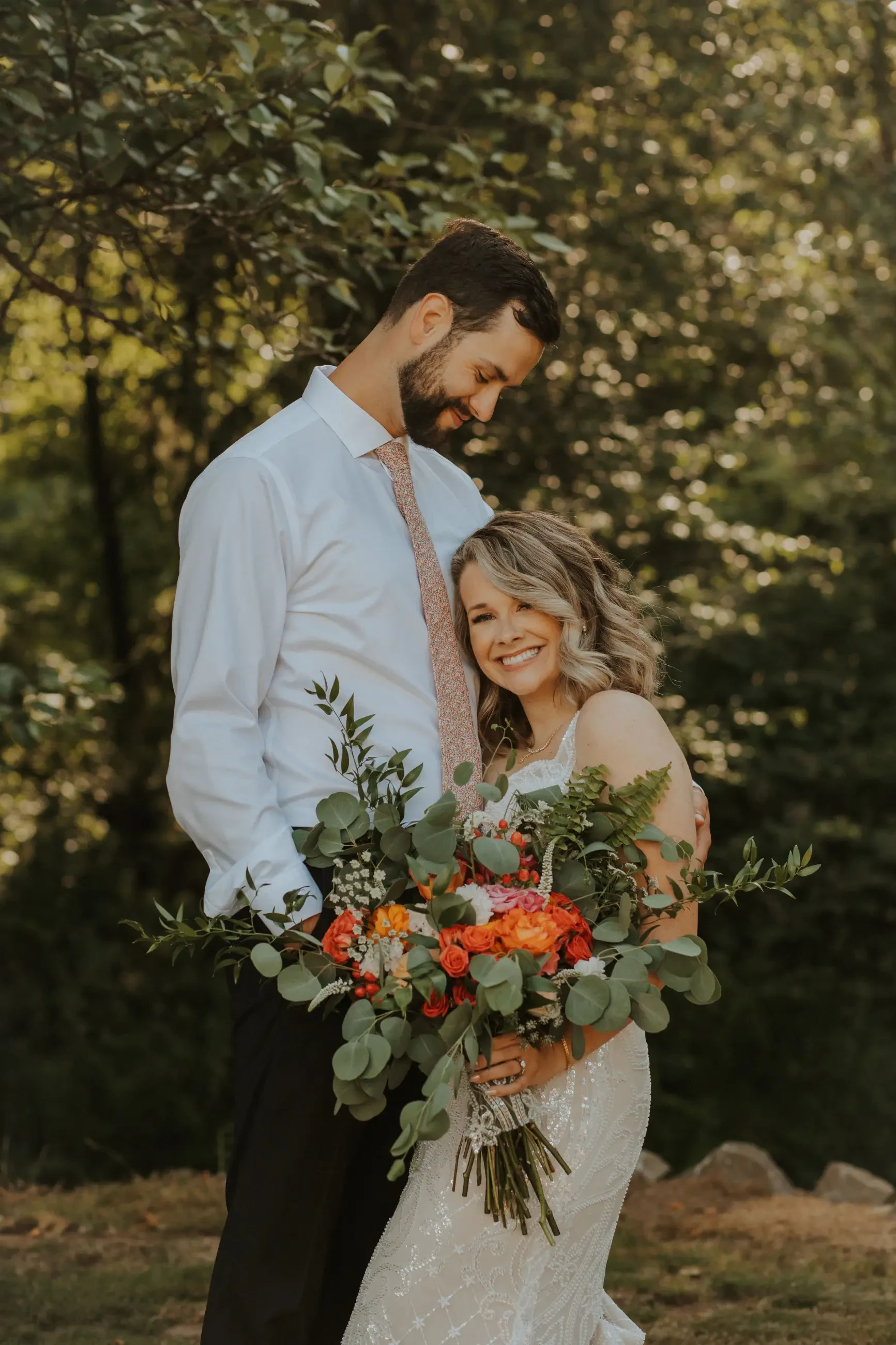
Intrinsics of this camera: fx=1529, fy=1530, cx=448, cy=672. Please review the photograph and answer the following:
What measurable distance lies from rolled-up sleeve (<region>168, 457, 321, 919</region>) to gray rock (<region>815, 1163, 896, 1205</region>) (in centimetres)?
373

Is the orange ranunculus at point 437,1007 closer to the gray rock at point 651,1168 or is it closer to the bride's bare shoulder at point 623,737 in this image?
the bride's bare shoulder at point 623,737

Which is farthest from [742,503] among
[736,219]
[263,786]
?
[263,786]

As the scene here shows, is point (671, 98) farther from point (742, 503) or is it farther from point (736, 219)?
point (742, 503)

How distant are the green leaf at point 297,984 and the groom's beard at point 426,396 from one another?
1.04m

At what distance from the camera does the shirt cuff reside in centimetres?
246

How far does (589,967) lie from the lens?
2.34m

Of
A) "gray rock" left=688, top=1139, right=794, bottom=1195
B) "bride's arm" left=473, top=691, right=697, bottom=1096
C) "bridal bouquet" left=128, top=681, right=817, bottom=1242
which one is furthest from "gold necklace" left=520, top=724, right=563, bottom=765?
"gray rock" left=688, top=1139, right=794, bottom=1195

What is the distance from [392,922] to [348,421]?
1.01 m

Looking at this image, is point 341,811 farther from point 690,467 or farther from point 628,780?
point 690,467

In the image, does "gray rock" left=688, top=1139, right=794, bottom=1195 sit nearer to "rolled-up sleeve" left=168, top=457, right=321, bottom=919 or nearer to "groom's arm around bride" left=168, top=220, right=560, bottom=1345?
"groom's arm around bride" left=168, top=220, right=560, bottom=1345

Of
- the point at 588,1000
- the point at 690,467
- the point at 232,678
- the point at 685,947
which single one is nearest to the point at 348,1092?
the point at 588,1000

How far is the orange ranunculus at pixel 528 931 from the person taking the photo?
2219 millimetres

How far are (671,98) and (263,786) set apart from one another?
4924 mm

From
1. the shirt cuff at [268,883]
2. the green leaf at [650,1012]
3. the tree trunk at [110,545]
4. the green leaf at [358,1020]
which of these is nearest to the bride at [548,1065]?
the green leaf at [650,1012]
